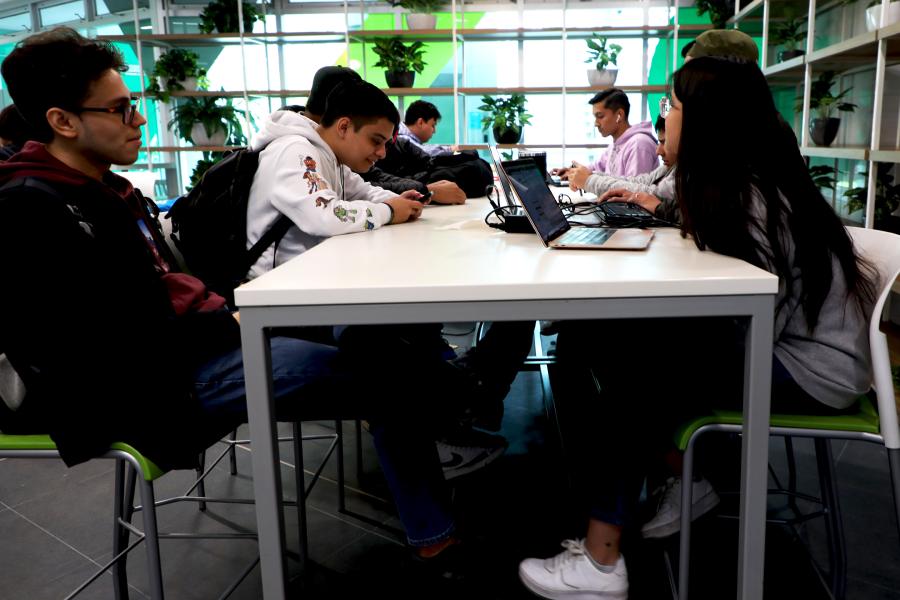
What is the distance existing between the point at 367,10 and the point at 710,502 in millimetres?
5847

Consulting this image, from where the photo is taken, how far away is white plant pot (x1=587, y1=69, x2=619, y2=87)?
555 centimetres

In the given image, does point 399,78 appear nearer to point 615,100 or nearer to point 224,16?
point 224,16

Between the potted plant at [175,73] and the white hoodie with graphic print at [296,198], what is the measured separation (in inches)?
178

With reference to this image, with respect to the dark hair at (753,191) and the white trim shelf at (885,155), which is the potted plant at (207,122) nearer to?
the white trim shelf at (885,155)

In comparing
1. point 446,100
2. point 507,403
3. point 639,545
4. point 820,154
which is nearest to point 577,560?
point 639,545

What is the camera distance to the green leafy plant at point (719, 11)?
5.41 meters

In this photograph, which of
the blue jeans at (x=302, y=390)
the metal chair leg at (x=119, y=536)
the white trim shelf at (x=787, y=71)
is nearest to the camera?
the blue jeans at (x=302, y=390)

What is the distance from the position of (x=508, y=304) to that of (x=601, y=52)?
5.01 metres

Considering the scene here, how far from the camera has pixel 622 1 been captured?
6.05 metres

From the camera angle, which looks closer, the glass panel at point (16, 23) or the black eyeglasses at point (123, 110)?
the black eyeglasses at point (123, 110)

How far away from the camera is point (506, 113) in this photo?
560cm

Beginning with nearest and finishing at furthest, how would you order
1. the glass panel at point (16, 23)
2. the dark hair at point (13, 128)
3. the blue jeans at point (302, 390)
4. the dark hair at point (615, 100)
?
1. the blue jeans at point (302, 390)
2. the dark hair at point (13, 128)
3. the dark hair at point (615, 100)
4. the glass panel at point (16, 23)

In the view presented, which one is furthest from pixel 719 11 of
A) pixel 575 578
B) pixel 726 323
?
pixel 575 578

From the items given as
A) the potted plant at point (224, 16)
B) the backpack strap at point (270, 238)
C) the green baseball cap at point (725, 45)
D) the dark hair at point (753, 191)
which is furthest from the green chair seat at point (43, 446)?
the potted plant at point (224, 16)
